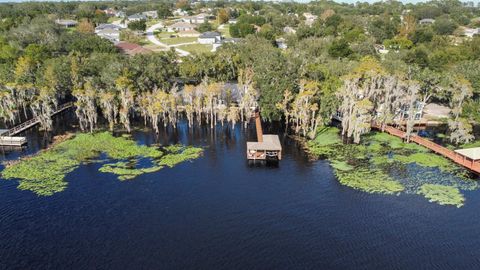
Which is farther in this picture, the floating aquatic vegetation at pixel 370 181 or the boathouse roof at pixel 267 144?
the boathouse roof at pixel 267 144

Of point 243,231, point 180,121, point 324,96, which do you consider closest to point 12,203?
point 243,231

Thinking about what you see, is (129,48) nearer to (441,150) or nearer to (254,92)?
(254,92)

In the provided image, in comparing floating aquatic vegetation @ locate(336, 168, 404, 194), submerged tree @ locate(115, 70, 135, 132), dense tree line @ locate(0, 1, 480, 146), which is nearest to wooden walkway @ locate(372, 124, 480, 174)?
A: dense tree line @ locate(0, 1, 480, 146)

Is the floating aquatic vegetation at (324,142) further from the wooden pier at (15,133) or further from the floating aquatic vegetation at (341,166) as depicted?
the wooden pier at (15,133)

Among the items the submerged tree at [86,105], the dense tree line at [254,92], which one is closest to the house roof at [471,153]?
the dense tree line at [254,92]

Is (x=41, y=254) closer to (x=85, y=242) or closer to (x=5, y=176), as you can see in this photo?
(x=85, y=242)

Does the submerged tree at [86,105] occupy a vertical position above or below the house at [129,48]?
below

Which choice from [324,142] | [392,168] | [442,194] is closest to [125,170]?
[324,142]
